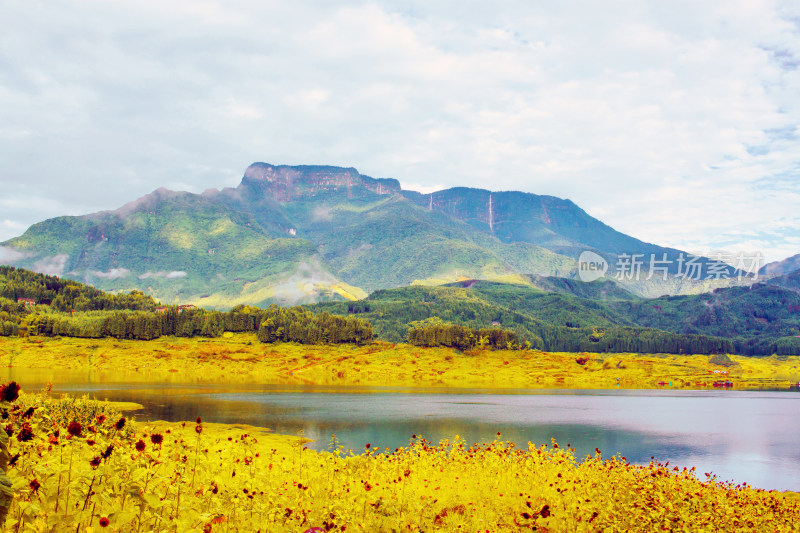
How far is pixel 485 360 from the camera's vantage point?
185875mm

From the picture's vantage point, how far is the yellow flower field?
9547mm

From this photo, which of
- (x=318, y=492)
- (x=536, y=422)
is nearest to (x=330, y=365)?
(x=536, y=422)

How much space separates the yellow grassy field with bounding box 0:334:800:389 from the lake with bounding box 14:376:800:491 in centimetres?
4891

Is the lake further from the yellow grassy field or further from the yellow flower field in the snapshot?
the yellow grassy field

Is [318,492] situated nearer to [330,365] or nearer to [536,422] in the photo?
[536,422]

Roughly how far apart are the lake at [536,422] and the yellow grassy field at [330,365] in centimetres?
4891

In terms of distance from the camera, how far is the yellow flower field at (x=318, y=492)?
376 inches

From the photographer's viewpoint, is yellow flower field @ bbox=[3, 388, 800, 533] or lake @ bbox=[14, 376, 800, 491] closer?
yellow flower field @ bbox=[3, 388, 800, 533]

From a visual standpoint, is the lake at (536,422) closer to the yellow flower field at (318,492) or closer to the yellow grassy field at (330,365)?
the yellow flower field at (318,492)

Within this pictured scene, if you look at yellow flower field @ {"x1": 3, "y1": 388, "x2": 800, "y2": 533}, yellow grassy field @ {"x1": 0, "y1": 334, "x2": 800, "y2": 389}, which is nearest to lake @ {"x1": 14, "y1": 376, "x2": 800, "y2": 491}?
yellow flower field @ {"x1": 3, "y1": 388, "x2": 800, "y2": 533}

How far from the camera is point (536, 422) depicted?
65250 millimetres

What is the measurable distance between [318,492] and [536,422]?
5189 cm

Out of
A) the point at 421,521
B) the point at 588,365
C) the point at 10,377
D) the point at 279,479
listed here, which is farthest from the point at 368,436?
the point at 588,365

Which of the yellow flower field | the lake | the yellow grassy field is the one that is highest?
the yellow flower field
